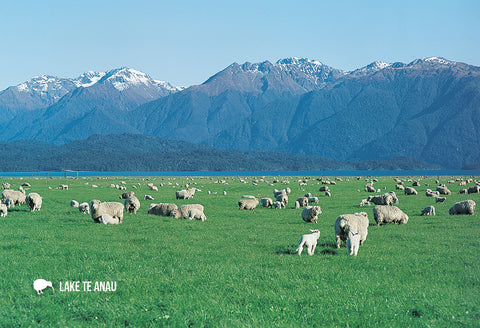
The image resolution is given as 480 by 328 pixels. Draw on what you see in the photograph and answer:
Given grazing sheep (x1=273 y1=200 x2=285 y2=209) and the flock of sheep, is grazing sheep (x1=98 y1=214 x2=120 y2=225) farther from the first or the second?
grazing sheep (x1=273 y1=200 x2=285 y2=209)

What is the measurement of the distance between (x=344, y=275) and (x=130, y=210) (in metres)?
24.3

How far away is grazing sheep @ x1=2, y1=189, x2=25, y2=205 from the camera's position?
129 ft

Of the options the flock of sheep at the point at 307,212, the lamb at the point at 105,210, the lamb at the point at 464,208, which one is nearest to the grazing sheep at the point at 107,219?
the flock of sheep at the point at 307,212

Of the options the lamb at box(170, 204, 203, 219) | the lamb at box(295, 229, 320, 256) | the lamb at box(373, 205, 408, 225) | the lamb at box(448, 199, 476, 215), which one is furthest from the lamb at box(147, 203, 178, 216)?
the lamb at box(448, 199, 476, 215)

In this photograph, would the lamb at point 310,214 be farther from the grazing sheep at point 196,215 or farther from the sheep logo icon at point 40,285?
the sheep logo icon at point 40,285

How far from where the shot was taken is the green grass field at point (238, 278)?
10.7 m

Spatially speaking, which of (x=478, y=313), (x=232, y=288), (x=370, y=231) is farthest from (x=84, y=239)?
(x=478, y=313)

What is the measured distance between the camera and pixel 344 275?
46.8 ft

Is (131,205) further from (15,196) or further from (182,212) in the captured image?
(15,196)

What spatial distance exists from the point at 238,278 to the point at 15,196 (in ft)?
111

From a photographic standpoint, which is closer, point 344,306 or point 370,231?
point 344,306

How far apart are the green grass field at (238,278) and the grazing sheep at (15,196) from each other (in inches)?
661

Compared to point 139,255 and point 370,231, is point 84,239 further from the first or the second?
point 370,231

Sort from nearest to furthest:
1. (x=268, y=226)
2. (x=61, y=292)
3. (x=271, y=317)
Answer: (x=271, y=317) < (x=61, y=292) < (x=268, y=226)
